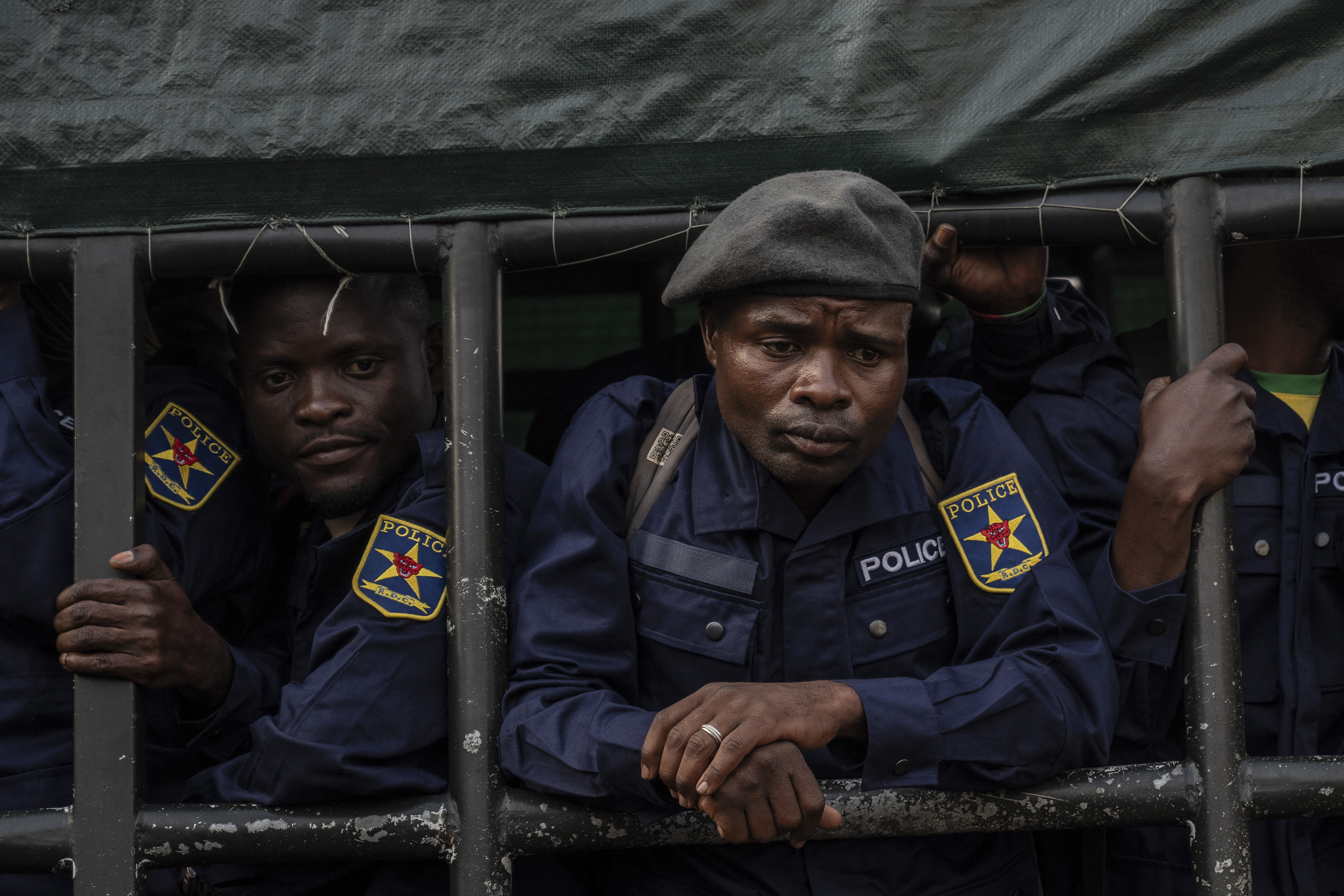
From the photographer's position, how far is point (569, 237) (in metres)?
1.70

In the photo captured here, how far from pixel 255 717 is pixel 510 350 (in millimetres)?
2038

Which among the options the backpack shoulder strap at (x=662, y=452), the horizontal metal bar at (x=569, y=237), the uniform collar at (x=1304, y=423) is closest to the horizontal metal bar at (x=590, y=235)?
the horizontal metal bar at (x=569, y=237)

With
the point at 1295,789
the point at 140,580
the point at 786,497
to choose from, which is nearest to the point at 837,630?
the point at 786,497

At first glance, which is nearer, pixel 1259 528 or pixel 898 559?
pixel 898 559

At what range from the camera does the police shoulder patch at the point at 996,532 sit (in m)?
1.62

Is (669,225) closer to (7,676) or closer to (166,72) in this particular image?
(166,72)

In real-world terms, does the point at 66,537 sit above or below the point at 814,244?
below

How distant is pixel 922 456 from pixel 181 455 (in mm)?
1220

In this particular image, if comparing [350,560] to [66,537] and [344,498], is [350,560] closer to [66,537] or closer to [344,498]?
[344,498]

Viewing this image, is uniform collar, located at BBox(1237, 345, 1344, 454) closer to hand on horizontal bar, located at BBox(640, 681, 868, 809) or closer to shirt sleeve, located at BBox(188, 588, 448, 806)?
hand on horizontal bar, located at BBox(640, 681, 868, 809)

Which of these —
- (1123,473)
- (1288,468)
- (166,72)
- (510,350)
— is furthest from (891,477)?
(510,350)

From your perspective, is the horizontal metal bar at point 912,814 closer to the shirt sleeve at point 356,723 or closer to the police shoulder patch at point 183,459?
the shirt sleeve at point 356,723

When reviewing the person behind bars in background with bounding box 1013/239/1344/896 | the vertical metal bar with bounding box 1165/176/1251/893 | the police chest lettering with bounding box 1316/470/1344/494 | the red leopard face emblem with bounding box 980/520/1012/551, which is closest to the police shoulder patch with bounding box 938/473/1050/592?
the red leopard face emblem with bounding box 980/520/1012/551

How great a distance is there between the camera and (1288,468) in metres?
1.85
